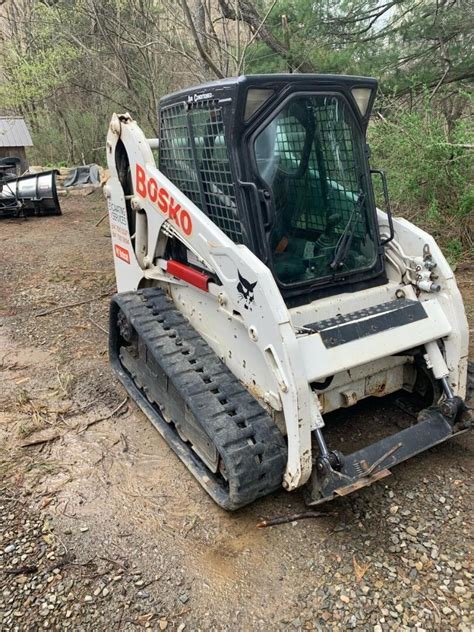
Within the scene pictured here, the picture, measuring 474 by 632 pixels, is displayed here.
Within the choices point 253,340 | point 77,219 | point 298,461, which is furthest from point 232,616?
point 77,219

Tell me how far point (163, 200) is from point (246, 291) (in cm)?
101

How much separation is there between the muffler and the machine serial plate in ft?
31.5

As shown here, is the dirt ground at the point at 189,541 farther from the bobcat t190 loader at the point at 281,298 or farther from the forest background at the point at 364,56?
the forest background at the point at 364,56

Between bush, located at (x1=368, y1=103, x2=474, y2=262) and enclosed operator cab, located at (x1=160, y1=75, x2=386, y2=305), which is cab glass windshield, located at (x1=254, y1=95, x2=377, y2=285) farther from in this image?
bush, located at (x1=368, y1=103, x2=474, y2=262)

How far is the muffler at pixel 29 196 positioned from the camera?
10.9 metres

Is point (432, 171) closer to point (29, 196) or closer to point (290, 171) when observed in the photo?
point (290, 171)

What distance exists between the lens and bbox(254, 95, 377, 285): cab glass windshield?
2.77m

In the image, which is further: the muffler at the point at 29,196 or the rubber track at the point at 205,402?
the muffler at the point at 29,196

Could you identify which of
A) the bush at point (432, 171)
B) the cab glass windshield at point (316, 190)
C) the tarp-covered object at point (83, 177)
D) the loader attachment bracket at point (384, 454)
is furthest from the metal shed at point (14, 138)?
the loader attachment bracket at point (384, 454)

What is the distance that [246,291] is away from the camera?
2.57 meters

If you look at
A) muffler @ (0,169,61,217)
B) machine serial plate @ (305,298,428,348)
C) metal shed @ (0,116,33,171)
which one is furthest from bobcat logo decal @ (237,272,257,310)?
metal shed @ (0,116,33,171)

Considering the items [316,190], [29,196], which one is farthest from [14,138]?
[316,190]

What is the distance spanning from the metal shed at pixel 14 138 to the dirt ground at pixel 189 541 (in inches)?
636

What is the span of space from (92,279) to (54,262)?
1273 millimetres
